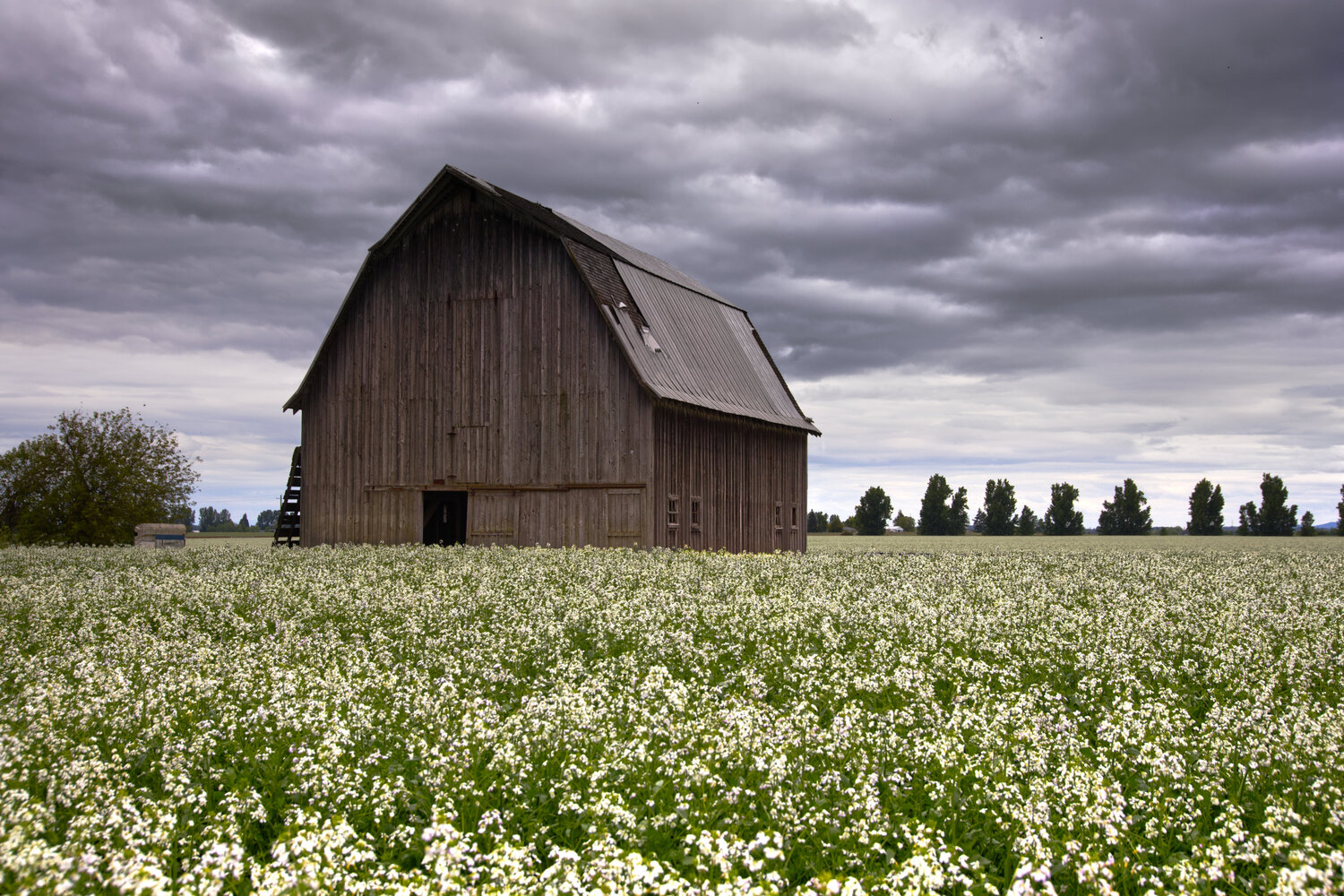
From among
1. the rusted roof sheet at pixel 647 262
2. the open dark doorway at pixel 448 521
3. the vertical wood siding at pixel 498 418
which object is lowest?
the open dark doorway at pixel 448 521

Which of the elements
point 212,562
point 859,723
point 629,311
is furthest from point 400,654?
point 629,311

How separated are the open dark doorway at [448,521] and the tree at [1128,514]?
95.6 metres

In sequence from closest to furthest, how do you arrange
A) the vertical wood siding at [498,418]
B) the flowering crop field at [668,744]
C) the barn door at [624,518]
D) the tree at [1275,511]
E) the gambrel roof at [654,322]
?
the flowering crop field at [668,744], the barn door at [624,518], the vertical wood siding at [498,418], the gambrel roof at [654,322], the tree at [1275,511]

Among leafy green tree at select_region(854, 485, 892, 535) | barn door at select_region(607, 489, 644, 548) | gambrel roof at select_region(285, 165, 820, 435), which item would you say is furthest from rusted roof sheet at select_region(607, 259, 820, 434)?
leafy green tree at select_region(854, 485, 892, 535)

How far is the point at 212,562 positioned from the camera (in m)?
24.8

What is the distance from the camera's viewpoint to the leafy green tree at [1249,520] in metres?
109

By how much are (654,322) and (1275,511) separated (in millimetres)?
100963

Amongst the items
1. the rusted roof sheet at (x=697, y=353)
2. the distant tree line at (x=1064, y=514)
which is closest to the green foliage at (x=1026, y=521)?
the distant tree line at (x=1064, y=514)

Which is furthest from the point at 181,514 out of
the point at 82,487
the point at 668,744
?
the point at 668,744

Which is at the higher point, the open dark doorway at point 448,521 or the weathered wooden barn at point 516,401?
the weathered wooden barn at point 516,401

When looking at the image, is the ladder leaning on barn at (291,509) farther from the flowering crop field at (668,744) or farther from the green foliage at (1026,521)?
the green foliage at (1026,521)

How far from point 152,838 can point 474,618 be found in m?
9.17

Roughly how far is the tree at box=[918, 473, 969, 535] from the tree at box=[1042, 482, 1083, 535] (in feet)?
37.0

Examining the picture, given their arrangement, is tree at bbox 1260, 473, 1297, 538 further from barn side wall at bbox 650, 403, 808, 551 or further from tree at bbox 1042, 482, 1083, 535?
barn side wall at bbox 650, 403, 808, 551
